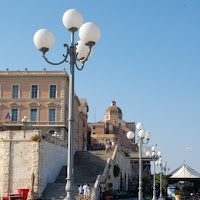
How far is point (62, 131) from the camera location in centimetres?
4688

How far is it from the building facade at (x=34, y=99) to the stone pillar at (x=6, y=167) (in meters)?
18.0

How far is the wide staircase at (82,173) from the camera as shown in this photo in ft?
93.8

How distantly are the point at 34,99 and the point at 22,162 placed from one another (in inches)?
788

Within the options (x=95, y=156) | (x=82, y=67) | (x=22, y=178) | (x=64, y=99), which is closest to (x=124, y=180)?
(x=95, y=156)

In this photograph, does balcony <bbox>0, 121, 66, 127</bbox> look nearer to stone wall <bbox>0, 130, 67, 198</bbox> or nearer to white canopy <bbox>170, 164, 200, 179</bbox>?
stone wall <bbox>0, 130, 67, 198</bbox>

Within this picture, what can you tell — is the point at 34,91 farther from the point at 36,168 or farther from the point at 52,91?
the point at 36,168

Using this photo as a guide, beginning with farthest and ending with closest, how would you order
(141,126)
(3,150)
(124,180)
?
(124,180) < (3,150) < (141,126)

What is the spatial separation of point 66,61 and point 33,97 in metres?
38.1

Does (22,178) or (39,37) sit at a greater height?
(39,37)

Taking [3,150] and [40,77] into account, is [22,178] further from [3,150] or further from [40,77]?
[40,77]

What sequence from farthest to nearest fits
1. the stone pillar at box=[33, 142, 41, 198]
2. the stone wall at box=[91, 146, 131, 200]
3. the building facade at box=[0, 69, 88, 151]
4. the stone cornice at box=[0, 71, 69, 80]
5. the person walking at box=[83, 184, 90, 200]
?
the stone cornice at box=[0, 71, 69, 80], the building facade at box=[0, 69, 88, 151], the stone wall at box=[91, 146, 131, 200], the stone pillar at box=[33, 142, 41, 198], the person walking at box=[83, 184, 90, 200]

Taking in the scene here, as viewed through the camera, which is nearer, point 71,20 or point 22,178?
point 71,20

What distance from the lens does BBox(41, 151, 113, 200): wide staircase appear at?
93.8 ft

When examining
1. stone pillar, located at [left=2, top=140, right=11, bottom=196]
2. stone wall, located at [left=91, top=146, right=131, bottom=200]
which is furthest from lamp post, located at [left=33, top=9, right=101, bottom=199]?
stone pillar, located at [left=2, top=140, right=11, bottom=196]
